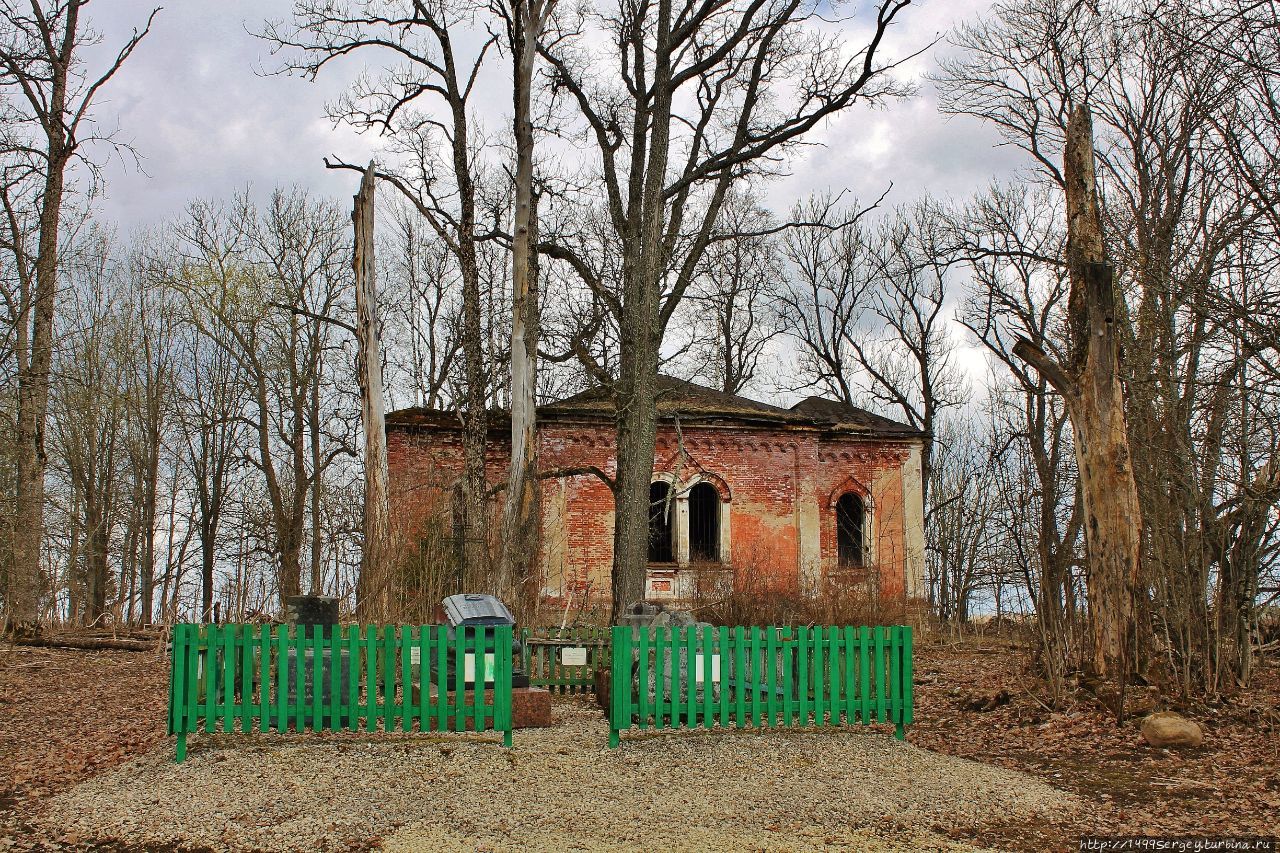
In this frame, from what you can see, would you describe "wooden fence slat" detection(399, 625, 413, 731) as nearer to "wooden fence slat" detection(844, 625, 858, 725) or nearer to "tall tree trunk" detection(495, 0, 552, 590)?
"wooden fence slat" detection(844, 625, 858, 725)

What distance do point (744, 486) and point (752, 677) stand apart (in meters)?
13.5

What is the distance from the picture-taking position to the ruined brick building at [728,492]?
21266mm

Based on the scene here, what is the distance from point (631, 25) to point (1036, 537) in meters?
11.6

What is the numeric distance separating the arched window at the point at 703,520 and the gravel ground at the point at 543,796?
13.6 metres

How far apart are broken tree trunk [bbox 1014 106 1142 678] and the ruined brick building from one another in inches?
363

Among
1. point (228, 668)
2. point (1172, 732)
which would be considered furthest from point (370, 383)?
point (1172, 732)

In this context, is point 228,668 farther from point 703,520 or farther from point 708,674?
point 703,520

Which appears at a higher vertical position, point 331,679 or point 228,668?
Result: point 228,668

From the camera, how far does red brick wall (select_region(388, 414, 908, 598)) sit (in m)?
21.2

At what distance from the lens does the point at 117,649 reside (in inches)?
601

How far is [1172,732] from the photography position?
872cm

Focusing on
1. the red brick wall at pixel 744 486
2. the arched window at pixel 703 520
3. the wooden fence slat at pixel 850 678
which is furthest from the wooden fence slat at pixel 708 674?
the arched window at pixel 703 520

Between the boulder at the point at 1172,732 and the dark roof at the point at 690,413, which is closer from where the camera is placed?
the boulder at the point at 1172,732

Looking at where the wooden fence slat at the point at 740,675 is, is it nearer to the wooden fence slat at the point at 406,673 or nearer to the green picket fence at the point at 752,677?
the green picket fence at the point at 752,677
